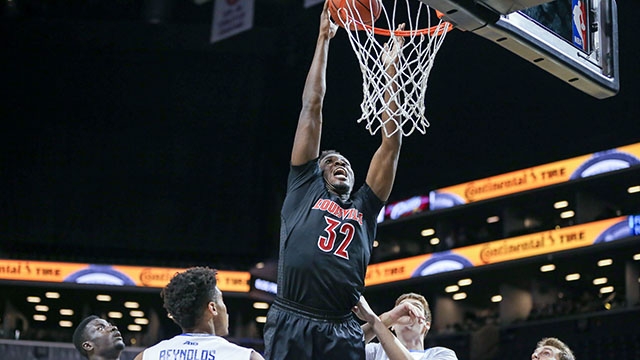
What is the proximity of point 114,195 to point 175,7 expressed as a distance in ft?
16.5

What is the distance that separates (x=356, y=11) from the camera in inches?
228

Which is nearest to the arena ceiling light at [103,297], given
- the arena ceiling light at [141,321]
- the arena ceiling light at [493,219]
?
the arena ceiling light at [141,321]

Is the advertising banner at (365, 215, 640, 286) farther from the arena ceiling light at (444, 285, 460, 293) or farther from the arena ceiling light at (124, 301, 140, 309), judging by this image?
the arena ceiling light at (124, 301, 140, 309)

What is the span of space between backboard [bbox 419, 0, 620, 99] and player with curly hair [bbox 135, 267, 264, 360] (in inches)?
66.0

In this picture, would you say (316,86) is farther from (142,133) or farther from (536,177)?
(142,133)

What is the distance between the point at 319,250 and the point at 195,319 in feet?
2.55

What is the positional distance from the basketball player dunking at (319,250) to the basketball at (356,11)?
53 centimetres

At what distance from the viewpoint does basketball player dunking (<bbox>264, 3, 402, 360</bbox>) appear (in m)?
4.86

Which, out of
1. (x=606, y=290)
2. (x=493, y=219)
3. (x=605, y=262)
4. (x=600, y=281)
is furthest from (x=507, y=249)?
(x=606, y=290)

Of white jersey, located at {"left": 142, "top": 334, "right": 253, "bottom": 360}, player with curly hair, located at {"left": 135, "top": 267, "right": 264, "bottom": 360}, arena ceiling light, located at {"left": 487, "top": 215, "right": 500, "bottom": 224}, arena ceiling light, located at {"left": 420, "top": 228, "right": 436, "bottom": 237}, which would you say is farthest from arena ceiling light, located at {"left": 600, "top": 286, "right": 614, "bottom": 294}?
white jersey, located at {"left": 142, "top": 334, "right": 253, "bottom": 360}

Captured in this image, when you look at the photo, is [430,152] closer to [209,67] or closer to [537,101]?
[537,101]

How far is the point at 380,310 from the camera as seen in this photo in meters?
24.6

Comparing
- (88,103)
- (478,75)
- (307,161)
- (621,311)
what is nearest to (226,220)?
(88,103)

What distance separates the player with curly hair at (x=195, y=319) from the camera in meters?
4.23
